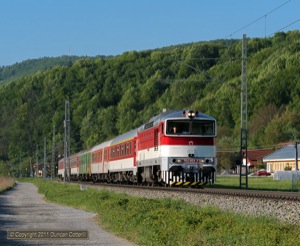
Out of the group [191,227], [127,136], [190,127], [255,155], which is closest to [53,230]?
[191,227]

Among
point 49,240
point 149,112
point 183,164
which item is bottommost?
point 49,240

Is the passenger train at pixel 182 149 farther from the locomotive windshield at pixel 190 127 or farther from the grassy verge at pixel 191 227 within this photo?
the grassy verge at pixel 191 227

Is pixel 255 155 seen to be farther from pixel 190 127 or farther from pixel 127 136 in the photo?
pixel 190 127

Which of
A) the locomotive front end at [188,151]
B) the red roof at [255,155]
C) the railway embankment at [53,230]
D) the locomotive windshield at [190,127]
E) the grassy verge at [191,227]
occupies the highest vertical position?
the red roof at [255,155]

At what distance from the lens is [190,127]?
121 feet

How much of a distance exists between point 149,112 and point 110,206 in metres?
152

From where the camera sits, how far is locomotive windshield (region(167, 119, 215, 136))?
120 ft

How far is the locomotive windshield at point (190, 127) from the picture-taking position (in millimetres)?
36531

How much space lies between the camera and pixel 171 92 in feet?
648

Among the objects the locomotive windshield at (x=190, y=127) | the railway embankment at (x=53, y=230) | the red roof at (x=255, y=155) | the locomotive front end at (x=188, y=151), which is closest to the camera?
the railway embankment at (x=53, y=230)

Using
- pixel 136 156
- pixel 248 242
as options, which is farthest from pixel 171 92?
pixel 248 242

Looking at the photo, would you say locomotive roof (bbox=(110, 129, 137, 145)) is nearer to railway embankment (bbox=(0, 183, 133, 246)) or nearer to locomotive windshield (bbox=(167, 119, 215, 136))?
locomotive windshield (bbox=(167, 119, 215, 136))

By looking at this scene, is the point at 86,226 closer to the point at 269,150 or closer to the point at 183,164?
the point at 183,164

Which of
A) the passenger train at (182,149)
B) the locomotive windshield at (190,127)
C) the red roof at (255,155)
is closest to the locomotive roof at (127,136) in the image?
the passenger train at (182,149)
